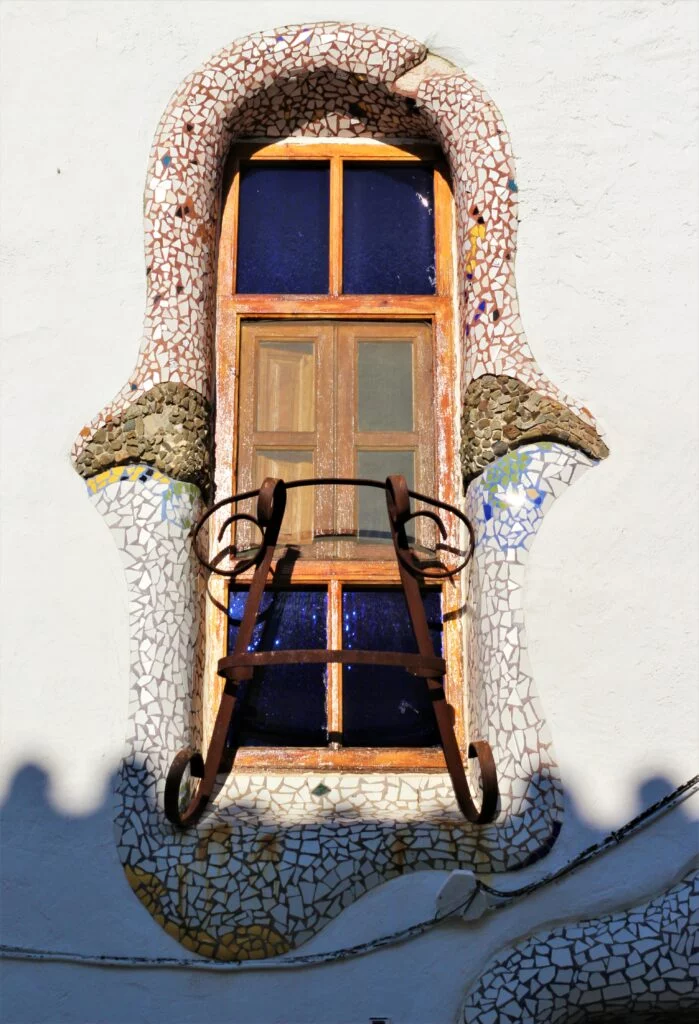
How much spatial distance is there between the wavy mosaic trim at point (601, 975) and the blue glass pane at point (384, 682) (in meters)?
0.70

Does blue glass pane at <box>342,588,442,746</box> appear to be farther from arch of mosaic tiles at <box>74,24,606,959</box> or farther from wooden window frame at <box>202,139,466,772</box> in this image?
arch of mosaic tiles at <box>74,24,606,959</box>

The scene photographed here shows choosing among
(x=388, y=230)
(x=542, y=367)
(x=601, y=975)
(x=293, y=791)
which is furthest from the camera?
(x=388, y=230)

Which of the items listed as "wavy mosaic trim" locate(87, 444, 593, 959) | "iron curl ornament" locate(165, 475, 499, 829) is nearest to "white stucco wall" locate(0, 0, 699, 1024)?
"wavy mosaic trim" locate(87, 444, 593, 959)

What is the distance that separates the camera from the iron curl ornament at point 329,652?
4.09 meters

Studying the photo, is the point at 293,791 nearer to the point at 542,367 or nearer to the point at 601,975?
the point at 601,975

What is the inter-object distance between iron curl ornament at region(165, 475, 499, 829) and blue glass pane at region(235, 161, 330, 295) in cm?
75

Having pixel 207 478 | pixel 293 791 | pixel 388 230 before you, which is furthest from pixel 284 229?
pixel 293 791

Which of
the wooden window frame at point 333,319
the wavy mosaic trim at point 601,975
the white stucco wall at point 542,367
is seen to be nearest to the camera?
the wavy mosaic trim at point 601,975

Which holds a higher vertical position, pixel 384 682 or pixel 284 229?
pixel 284 229

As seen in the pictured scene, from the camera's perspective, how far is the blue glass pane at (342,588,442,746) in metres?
4.46

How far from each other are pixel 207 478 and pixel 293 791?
3.03 ft

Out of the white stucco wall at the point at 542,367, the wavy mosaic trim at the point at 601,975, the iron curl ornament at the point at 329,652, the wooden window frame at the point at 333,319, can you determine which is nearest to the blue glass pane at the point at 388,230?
the wooden window frame at the point at 333,319

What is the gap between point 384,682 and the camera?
14.8 ft

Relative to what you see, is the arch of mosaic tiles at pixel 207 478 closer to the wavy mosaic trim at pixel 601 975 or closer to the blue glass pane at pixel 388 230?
the blue glass pane at pixel 388 230
